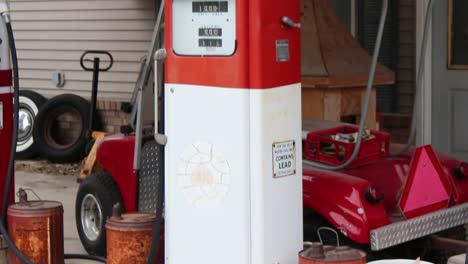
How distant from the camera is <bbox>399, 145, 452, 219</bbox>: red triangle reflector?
5777mm

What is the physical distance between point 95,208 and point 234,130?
2.56m

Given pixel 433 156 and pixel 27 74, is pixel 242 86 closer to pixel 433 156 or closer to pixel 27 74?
pixel 433 156

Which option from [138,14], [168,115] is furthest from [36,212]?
[138,14]

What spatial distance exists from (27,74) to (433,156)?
7.96 meters

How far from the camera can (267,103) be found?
16.2ft

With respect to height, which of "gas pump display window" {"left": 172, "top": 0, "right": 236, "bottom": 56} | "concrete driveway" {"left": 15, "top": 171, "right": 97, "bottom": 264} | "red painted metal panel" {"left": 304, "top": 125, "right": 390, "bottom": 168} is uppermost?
"gas pump display window" {"left": 172, "top": 0, "right": 236, "bottom": 56}

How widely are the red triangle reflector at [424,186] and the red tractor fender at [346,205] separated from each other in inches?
10.1

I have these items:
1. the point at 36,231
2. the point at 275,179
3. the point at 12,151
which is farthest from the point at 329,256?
the point at 12,151

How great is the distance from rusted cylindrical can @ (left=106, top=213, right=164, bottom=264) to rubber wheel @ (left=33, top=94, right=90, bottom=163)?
19.0 ft

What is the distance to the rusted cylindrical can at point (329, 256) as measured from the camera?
4797 millimetres

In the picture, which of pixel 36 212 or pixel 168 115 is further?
pixel 36 212

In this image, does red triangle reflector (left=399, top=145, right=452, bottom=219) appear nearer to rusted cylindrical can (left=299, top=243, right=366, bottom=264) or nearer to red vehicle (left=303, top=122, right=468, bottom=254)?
red vehicle (left=303, top=122, right=468, bottom=254)

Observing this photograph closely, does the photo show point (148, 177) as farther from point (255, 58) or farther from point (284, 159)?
point (255, 58)

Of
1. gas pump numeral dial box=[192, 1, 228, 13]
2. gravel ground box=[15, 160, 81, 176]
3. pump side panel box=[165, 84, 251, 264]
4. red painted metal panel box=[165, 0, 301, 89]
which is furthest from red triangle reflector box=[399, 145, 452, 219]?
gravel ground box=[15, 160, 81, 176]
